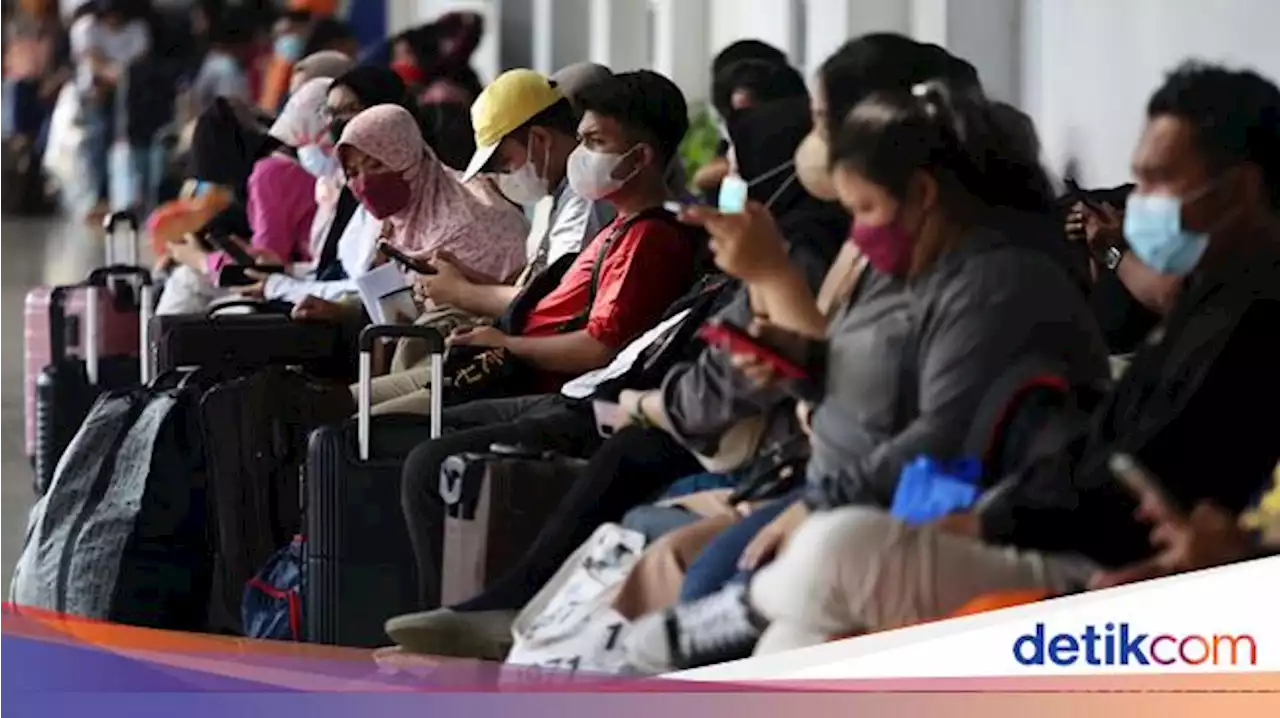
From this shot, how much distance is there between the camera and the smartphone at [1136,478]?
3.63 meters

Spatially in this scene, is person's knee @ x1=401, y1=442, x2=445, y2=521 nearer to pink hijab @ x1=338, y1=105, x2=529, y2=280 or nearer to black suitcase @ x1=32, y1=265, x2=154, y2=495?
pink hijab @ x1=338, y1=105, x2=529, y2=280

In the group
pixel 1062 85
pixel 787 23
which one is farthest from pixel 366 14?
pixel 1062 85

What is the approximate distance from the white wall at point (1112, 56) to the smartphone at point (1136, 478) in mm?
326

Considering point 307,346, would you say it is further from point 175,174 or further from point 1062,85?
point 175,174


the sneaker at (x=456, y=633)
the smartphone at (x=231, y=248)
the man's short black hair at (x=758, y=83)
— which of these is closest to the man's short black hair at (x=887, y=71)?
the man's short black hair at (x=758, y=83)

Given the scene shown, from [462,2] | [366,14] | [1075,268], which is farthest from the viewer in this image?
[366,14]

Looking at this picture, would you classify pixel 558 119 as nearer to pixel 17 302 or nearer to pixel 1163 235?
pixel 1163 235

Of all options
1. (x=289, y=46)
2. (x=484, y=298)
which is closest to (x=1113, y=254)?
(x=484, y=298)

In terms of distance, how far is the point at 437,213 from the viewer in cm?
541

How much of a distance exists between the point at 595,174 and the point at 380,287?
2.46 feet

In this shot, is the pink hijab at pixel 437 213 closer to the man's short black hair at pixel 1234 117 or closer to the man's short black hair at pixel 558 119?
the man's short black hair at pixel 558 119

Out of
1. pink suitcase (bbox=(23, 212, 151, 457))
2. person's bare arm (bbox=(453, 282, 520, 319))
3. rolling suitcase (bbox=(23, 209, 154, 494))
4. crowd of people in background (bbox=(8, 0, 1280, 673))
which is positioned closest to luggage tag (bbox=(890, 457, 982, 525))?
crowd of people in background (bbox=(8, 0, 1280, 673))

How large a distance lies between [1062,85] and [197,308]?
137 inches

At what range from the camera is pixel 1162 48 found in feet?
12.2
